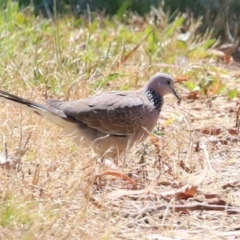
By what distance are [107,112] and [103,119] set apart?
0.05 m

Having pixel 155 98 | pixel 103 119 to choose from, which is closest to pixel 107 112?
pixel 103 119

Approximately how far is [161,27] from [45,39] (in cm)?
113

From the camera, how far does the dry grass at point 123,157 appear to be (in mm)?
4141

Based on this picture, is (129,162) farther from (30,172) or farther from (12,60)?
(12,60)

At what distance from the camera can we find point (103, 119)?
530cm

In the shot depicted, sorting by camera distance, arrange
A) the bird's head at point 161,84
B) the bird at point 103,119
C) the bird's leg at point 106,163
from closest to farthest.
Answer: the bird's leg at point 106,163
the bird at point 103,119
the bird's head at point 161,84

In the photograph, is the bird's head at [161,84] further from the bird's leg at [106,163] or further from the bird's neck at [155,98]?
the bird's leg at [106,163]

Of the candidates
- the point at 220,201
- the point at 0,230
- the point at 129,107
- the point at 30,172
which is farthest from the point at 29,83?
the point at 0,230

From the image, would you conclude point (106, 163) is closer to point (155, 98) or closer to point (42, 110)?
point (42, 110)

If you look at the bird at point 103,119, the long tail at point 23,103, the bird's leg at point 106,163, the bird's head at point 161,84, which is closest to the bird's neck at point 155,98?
the bird's head at point 161,84

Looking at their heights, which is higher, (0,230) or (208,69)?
(0,230)

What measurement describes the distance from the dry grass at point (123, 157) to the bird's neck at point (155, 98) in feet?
0.71

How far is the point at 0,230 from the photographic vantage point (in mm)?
3703

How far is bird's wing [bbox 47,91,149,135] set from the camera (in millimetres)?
5277
